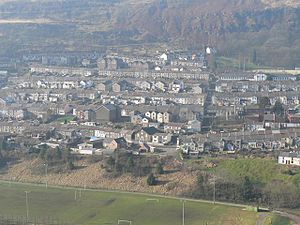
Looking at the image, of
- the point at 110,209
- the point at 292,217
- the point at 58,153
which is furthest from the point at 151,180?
the point at 292,217

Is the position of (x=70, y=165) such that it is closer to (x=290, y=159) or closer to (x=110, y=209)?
(x=110, y=209)

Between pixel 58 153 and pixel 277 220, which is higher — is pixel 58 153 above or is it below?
above

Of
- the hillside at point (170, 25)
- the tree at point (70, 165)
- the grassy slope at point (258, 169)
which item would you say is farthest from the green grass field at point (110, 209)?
the hillside at point (170, 25)

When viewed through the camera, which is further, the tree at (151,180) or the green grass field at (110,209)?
the tree at (151,180)

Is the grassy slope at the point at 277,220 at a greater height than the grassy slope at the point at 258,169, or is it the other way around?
the grassy slope at the point at 258,169

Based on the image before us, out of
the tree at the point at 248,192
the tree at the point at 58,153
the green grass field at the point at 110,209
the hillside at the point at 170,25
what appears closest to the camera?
the green grass field at the point at 110,209

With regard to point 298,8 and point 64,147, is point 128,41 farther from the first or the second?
point 64,147

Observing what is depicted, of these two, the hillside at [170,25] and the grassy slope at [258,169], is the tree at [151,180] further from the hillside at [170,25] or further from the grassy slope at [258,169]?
the hillside at [170,25]
